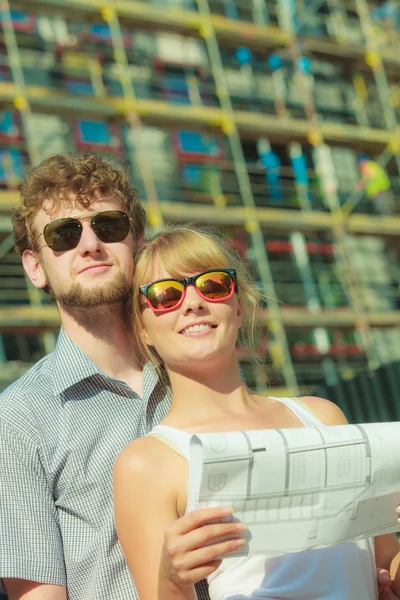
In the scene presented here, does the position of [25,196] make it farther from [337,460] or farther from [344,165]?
[344,165]

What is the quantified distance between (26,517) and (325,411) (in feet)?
1.59

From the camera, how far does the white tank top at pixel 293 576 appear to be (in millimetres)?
1265

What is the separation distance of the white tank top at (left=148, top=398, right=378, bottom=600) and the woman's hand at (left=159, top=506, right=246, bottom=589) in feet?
0.61

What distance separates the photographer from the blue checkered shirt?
151 cm

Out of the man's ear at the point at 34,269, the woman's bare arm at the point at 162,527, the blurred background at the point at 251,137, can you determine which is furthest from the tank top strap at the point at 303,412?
the blurred background at the point at 251,137

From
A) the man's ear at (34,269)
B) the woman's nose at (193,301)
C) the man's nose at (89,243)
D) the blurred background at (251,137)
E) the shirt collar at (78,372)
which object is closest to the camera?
the woman's nose at (193,301)

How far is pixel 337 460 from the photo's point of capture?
1.22 meters

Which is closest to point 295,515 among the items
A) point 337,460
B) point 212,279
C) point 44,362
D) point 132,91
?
point 337,460

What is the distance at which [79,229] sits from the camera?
6.02ft

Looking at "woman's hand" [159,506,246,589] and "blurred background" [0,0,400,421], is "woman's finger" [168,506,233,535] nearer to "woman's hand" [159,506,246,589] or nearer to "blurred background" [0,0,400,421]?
"woman's hand" [159,506,246,589]

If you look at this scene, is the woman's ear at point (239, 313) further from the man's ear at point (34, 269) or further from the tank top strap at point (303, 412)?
the man's ear at point (34, 269)

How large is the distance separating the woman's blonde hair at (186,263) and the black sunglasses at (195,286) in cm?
3

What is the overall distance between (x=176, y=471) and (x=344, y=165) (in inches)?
521

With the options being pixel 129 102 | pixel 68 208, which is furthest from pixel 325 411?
pixel 129 102
